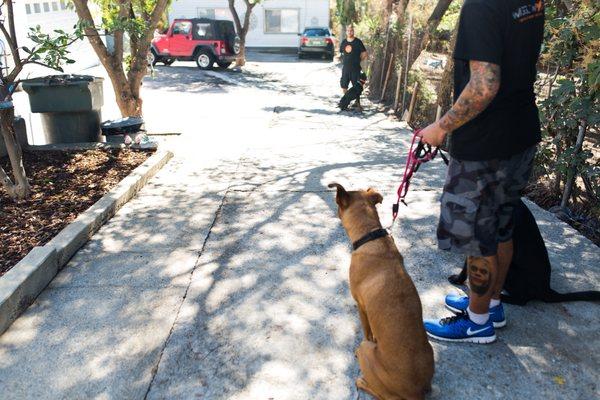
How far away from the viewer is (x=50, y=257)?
371 centimetres

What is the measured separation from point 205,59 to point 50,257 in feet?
58.9

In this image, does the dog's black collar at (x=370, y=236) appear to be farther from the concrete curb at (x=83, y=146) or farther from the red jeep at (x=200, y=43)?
the red jeep at (x=200, y=43)

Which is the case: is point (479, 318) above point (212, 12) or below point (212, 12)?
below

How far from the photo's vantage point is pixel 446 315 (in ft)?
10.5

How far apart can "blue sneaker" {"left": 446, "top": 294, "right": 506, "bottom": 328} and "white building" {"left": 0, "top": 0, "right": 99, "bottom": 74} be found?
13588 mm

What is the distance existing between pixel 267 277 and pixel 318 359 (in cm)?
106

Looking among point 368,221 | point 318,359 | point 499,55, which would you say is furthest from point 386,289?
point 499,55

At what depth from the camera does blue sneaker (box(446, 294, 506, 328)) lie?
3002 mm

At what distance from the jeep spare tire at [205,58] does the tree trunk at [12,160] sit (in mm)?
16207

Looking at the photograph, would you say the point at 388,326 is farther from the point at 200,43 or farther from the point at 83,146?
the point at 200,43

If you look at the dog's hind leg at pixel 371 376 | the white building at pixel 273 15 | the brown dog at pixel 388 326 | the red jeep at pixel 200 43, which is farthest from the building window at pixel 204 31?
the dog's hind leg at pixel 371 376

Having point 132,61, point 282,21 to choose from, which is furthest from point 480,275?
point 282,21

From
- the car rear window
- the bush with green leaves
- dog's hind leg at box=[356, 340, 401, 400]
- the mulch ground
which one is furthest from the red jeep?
dog's hind leg at box=[356, 340, 401, 400]

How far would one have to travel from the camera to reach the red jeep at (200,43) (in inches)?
799
